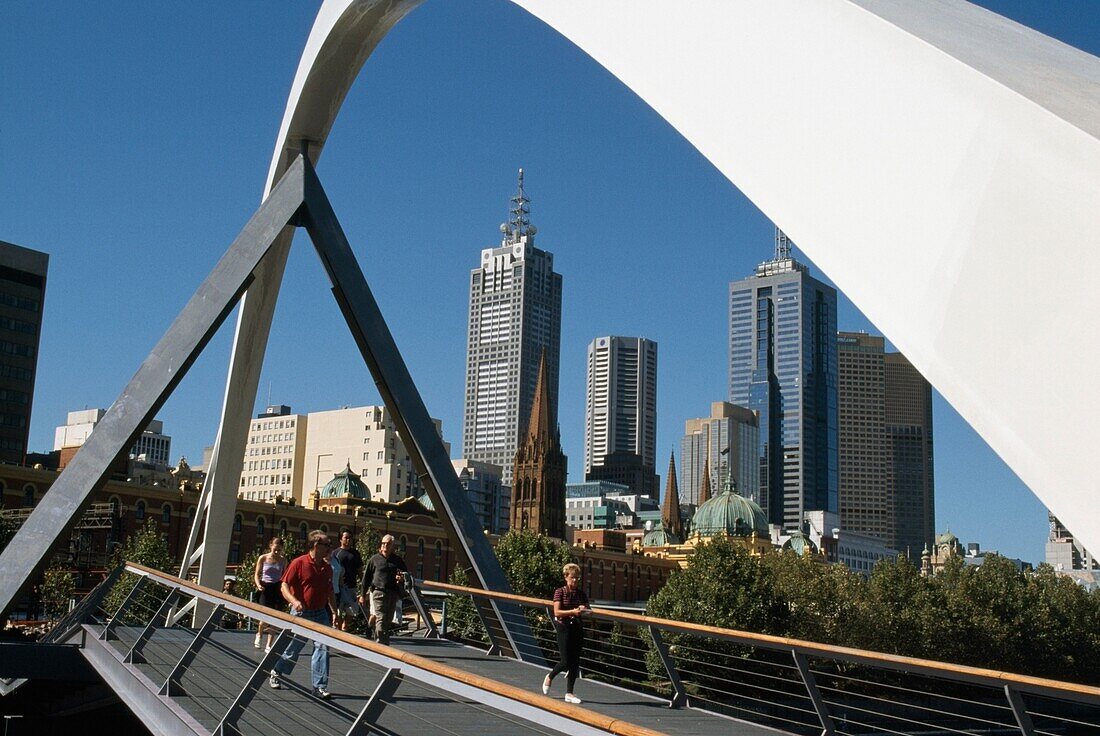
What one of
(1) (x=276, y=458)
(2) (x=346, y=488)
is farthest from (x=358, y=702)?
(1) (x=276, y=458)

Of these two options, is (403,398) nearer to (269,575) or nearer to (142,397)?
(269,575)

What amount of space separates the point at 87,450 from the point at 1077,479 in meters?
11.1

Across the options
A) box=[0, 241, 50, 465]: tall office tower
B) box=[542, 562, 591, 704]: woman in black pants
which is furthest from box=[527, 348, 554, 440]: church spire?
box=[542, 562, 591, 704]: woman in black pants

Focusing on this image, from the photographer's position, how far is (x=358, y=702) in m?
9.02

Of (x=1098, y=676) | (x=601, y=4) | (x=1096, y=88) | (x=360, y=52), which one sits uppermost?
(x=360, y=52)

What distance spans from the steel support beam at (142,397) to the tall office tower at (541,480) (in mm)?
102668

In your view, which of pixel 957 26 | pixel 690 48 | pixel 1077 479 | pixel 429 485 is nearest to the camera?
pixel 1077 479

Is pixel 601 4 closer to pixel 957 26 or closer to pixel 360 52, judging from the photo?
pixel 957 26

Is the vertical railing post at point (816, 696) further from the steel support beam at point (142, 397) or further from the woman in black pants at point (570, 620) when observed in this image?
the steel support beam at point (142, 397)

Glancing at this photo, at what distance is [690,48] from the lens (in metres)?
4.95

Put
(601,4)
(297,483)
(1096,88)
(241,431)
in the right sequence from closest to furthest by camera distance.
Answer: (1096,88)
(601,4)
(241,431)
(297,483)

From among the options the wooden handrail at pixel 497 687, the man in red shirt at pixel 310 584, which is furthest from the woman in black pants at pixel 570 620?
the wooden handrail at pixel 497 687

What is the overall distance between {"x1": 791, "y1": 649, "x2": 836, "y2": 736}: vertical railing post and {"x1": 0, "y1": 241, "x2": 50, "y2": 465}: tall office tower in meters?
84.5

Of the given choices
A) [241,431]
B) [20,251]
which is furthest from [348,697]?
[20,251]
